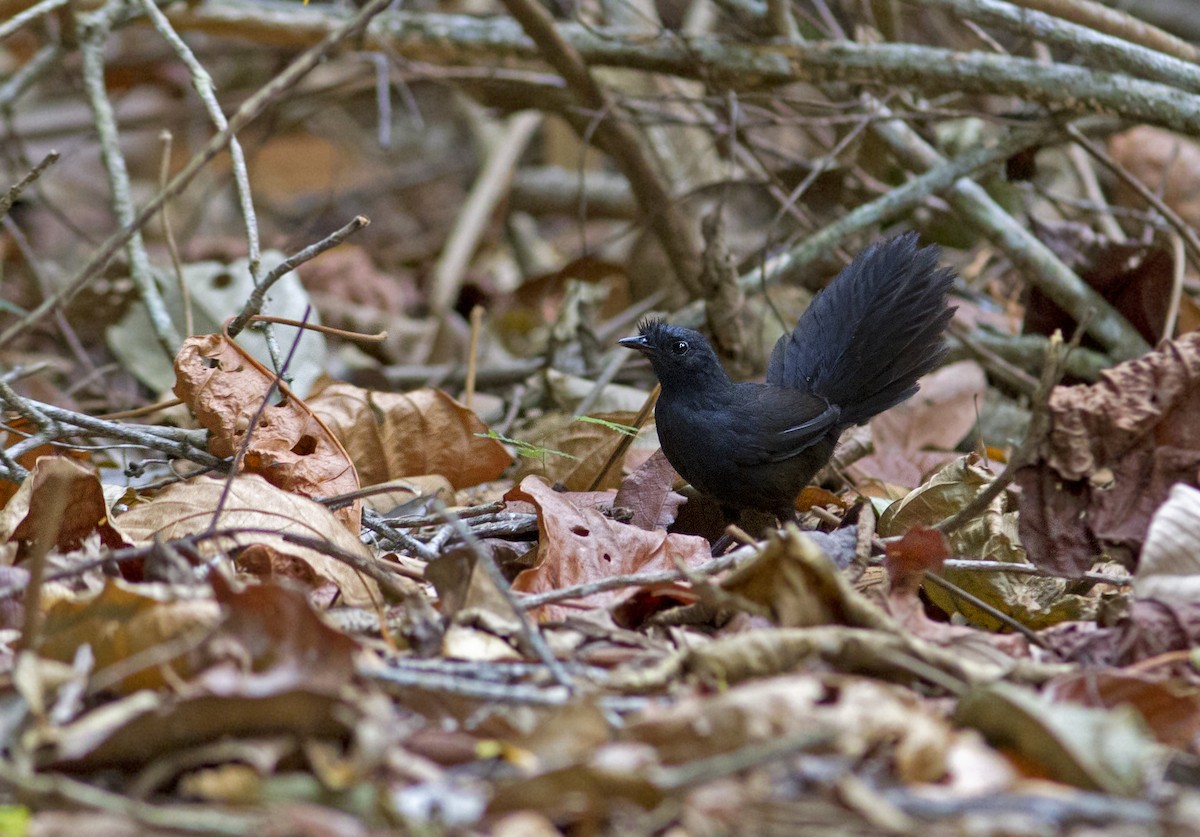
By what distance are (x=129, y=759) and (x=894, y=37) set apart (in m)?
4.48

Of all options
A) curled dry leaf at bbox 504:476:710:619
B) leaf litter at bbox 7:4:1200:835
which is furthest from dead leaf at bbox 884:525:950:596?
curled dry leaf at bbox 504:476:710:619

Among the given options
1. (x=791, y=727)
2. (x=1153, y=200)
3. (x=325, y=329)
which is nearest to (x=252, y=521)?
(x=325, y=329)

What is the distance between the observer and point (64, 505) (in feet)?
8.70

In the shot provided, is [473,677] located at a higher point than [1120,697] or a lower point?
higher

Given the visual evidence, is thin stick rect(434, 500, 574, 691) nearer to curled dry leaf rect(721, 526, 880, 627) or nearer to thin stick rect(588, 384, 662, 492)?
curled dry leaf rect(721, 526, 880, 627)

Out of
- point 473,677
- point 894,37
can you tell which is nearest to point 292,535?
point 473,677

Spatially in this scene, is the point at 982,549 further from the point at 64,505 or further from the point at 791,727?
the point at 64,505

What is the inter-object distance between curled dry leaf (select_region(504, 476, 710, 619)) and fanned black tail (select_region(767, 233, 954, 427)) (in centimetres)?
132

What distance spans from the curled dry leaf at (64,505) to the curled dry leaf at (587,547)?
0.94 metres

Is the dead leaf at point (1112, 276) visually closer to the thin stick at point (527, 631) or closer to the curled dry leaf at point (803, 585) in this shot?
the curled dry leaf at point (803, 585)

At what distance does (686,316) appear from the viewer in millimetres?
4977

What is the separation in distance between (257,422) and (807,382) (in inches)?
77.3

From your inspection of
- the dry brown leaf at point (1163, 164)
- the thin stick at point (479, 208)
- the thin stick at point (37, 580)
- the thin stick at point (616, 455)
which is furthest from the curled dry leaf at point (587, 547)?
the dry brown leaf at point (1163, 164)

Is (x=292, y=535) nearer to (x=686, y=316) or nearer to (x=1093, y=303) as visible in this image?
(x=686, y=316)
